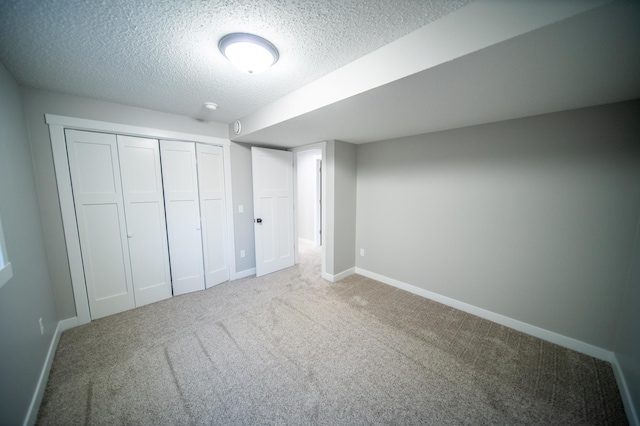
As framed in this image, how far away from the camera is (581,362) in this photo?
177 cm

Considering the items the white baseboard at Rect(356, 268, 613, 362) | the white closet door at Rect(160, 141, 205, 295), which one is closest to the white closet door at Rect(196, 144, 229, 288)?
the white closet door at Rect(160, 141, 205, 295)

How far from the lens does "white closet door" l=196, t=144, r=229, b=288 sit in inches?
119

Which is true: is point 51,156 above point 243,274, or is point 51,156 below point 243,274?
above

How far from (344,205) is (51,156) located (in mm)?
3296

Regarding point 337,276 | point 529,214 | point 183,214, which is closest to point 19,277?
point 183,214

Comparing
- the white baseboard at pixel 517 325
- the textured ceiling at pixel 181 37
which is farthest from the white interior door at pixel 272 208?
the white baseboard at pixel 517 325

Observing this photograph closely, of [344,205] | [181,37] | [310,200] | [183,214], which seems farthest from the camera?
[310,200]

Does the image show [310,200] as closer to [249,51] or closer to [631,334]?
[249,51]

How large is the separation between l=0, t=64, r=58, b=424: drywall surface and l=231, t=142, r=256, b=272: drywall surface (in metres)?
1.88

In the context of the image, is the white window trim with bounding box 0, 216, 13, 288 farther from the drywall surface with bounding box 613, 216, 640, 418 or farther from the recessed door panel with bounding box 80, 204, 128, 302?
the drywall surface with bounding box 613, 216, 640, 418

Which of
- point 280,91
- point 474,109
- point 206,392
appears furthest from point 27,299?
point 474,109

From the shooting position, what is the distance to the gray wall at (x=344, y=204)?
125 inches

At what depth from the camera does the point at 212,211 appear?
3.14 m

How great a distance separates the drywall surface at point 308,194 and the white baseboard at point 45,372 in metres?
4.00
